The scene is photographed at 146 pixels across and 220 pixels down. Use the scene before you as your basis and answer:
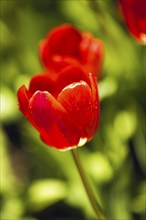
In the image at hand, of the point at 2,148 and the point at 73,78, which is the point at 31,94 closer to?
the point at 73,78

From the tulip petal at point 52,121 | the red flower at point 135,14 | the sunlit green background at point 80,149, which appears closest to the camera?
the tulip petal at point 52,121

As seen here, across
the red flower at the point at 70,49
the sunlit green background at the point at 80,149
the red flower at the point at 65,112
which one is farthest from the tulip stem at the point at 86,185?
the sunlit green background at the point at 80,149

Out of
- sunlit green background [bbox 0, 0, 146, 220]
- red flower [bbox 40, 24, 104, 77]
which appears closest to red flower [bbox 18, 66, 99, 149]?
red flower [bbox 40, 24, 104, 77]

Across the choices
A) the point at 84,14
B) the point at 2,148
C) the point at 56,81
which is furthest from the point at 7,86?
the point at 56,81

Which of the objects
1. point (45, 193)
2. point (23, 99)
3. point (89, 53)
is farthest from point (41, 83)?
point (45, 193)

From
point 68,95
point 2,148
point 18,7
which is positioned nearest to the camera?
point 68,95

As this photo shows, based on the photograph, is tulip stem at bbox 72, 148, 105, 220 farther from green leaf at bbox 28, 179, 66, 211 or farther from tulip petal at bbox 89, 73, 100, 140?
green leaf at bbox 28, 179, 66, 211

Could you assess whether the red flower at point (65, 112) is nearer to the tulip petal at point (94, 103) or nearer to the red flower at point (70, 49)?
the tulip petal at point (94, 103)
